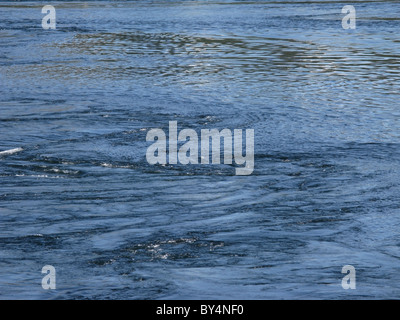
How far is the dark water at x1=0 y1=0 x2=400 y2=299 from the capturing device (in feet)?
13.8

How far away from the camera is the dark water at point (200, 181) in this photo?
4.19 m

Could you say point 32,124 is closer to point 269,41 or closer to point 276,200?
point 276,200

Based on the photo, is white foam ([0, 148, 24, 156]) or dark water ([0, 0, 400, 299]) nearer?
dark water ([0, 0, 400, 299])

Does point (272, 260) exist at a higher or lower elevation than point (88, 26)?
lower

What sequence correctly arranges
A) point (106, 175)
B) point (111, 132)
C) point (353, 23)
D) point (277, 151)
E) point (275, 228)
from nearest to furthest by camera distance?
point (275, 228) → point (106, 175) → point (277, 151) → point (111, 132) → point (353, 23)

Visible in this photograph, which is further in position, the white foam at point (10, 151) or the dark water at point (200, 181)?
the white foam at point (10, 151)

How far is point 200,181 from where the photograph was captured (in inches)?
229

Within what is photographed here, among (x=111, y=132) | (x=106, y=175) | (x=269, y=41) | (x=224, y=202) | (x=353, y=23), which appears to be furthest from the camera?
(x=353, y=23)

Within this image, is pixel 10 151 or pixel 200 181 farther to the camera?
pixel 10 151

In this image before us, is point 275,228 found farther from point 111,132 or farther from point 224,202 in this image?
point 111,132

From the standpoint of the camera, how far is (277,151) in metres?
6.57

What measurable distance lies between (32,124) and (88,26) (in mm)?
11090

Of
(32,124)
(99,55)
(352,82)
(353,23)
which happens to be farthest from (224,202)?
(353,23)

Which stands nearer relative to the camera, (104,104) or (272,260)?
(272,260)
